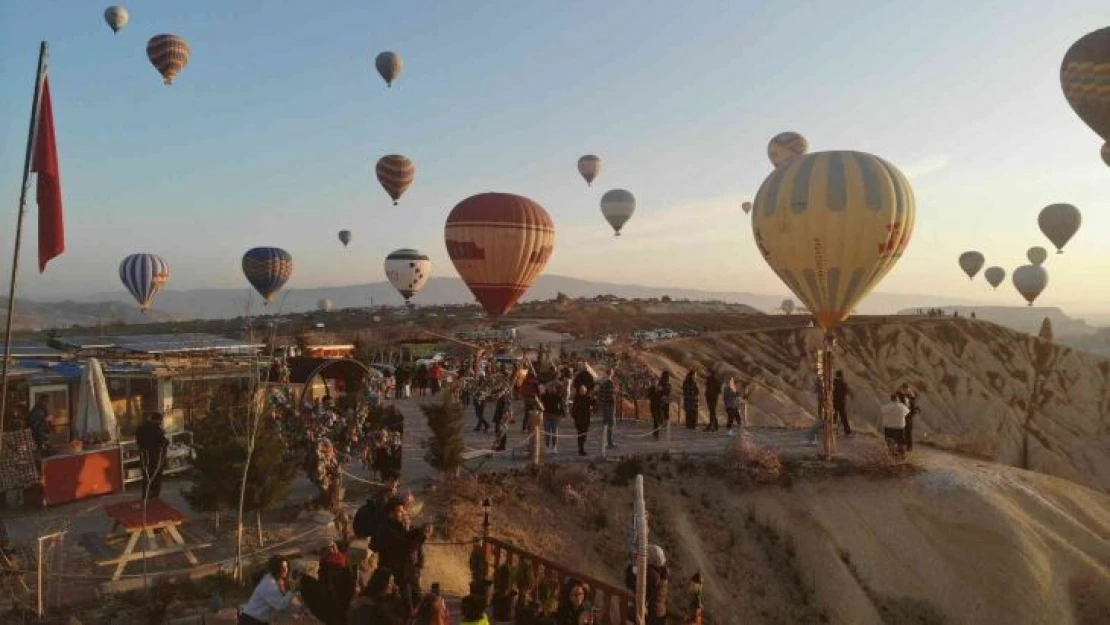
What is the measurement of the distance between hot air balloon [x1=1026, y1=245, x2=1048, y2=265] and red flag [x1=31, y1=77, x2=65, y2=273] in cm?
9340

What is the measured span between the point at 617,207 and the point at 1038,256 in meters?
53.3

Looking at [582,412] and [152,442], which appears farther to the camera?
[582,412]

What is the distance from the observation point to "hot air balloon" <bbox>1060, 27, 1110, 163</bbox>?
35.3 metres

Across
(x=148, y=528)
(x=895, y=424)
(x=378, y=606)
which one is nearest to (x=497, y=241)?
(x=895, y=424)

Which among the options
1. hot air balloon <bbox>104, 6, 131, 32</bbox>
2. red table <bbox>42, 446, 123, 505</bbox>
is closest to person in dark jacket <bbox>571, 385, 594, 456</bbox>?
red table <bbox>42, 446, 123, 505</bbox>

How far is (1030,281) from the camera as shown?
78.4 metres

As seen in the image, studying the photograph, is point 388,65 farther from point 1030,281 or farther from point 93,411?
point 1030,281

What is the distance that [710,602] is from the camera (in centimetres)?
1510

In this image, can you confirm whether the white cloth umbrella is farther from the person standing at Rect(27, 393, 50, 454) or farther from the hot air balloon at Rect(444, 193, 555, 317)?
the hot air balloon at Rect(444, 193, 555, 317)

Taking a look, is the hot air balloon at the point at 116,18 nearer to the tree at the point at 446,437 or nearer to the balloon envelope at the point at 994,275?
the tree at the point at 446,437

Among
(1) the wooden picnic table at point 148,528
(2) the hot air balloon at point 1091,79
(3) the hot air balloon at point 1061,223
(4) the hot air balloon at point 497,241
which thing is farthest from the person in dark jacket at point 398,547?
(3) the hot air balloon at point 1061,223

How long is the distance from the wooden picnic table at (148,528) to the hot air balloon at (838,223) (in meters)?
15.1

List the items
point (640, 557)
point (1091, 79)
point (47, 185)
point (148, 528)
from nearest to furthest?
point (640, 557)
point (47, 185)
point (148, 528)
point (1091, 79)

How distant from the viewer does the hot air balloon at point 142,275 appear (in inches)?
2002
